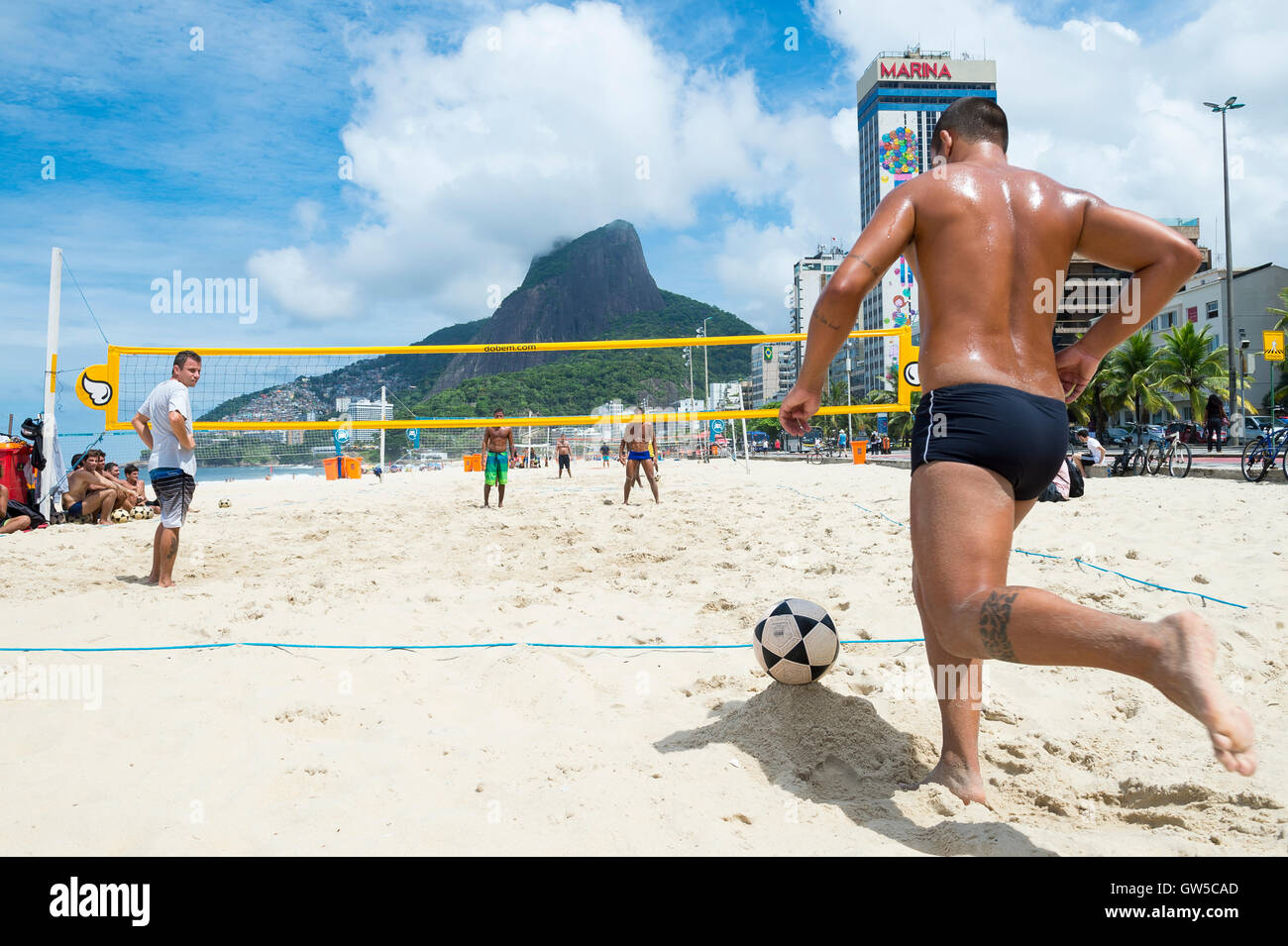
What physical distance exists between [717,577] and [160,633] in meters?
2.81

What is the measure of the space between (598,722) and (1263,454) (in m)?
9.54

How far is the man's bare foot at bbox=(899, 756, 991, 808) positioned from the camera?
5.80 ft

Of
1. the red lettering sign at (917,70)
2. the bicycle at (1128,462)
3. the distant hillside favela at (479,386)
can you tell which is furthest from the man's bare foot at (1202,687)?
the red lettering sign at (917,70)

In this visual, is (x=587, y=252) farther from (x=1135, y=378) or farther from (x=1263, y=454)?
(x=1263, y=454)

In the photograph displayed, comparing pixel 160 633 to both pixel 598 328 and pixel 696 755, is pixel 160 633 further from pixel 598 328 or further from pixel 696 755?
pixel 598 328

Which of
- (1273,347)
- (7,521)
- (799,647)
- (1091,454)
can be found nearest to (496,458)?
(7,521)

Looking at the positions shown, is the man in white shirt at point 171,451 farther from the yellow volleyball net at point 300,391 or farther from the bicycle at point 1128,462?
the bicycle at point 1128,462

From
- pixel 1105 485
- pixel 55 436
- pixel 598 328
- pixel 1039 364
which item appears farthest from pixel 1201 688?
pixel 598 328

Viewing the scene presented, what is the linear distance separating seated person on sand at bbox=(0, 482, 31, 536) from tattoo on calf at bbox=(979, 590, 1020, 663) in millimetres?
8501

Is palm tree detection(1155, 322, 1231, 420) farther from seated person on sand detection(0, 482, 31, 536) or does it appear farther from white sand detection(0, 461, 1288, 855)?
seated person on sand detection(0, 482, 31, 536)

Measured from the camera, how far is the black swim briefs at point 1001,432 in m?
1.57
